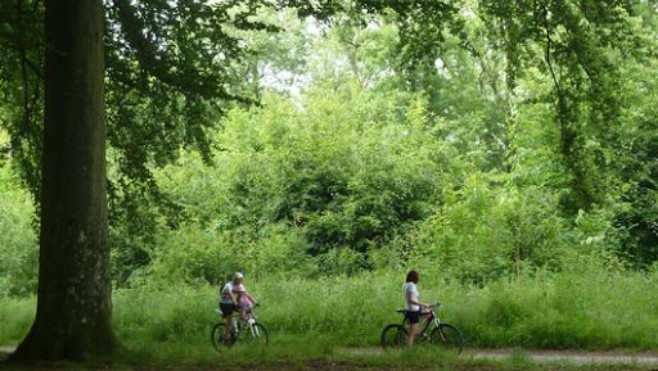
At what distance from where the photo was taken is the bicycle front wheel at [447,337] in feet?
50.4

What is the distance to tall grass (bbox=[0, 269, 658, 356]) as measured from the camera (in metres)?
17.1

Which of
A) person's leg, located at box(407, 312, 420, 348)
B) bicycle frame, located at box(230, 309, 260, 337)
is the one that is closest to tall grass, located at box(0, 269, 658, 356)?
bicycle frame, located at box(230, 309, 260, 337)

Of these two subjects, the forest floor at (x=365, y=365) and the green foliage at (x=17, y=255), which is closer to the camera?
the forest floor at (x=365, y=365)

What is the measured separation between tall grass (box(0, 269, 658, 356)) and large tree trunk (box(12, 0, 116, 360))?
558 cm

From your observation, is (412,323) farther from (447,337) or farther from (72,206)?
(72,206)

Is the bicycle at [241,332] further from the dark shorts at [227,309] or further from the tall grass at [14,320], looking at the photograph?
the tall grass at [14,320]

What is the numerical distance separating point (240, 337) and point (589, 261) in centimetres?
1136

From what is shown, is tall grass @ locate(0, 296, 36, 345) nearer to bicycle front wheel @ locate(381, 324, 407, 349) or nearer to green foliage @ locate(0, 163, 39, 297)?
green foliage @ locate(0, 163, 39, 297)

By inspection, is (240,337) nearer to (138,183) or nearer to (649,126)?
(138,183)

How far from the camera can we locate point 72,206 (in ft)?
35.1

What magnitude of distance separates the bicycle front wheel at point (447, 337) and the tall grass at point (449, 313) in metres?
2.10

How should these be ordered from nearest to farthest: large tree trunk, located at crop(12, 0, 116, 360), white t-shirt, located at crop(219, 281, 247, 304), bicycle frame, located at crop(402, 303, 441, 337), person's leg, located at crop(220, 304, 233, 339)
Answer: large tree trunk, located at crop(12, 0, 116, 360)
bicycle frame, located at crop(402, 303, 441, 337)
person's leg, located at crop(220, 304, 233, 339)
white t-shirt, located at crop(219, 281, 247, 304)

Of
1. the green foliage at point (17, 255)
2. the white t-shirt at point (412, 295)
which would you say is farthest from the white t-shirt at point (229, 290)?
the green foliage at point (17, 255)

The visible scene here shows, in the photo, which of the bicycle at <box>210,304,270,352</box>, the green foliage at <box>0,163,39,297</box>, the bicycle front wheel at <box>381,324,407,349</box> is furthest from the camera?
the green foliage at <box>0,163,39,297</box>
